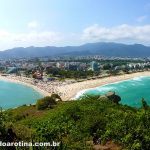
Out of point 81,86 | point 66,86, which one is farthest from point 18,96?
point 81,86

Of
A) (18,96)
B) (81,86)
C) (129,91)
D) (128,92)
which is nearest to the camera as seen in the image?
(128,92)

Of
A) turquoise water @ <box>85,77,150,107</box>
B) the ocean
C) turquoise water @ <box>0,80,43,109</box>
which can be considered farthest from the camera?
turquoise water @ <box>0,80,43,109</box>

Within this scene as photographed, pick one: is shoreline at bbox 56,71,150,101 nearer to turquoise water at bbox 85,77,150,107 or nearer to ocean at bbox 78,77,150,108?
ocean at bbox 78,77,150,108

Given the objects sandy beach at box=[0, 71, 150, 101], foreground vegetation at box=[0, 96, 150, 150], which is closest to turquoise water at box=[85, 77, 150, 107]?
sandy beach at box=[0, 71, 150, 101]

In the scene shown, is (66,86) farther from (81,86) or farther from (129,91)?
(129,91)

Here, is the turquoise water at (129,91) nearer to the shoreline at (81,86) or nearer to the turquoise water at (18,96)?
the shoreline at (81,86)

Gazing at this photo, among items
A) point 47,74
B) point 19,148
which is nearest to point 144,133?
point 19,148

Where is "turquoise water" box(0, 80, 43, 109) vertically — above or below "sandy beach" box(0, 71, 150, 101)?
below

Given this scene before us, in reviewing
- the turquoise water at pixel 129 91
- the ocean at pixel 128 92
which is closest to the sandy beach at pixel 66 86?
the ocean at pixel 128 92

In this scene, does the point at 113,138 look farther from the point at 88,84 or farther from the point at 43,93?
the point at 88,84
